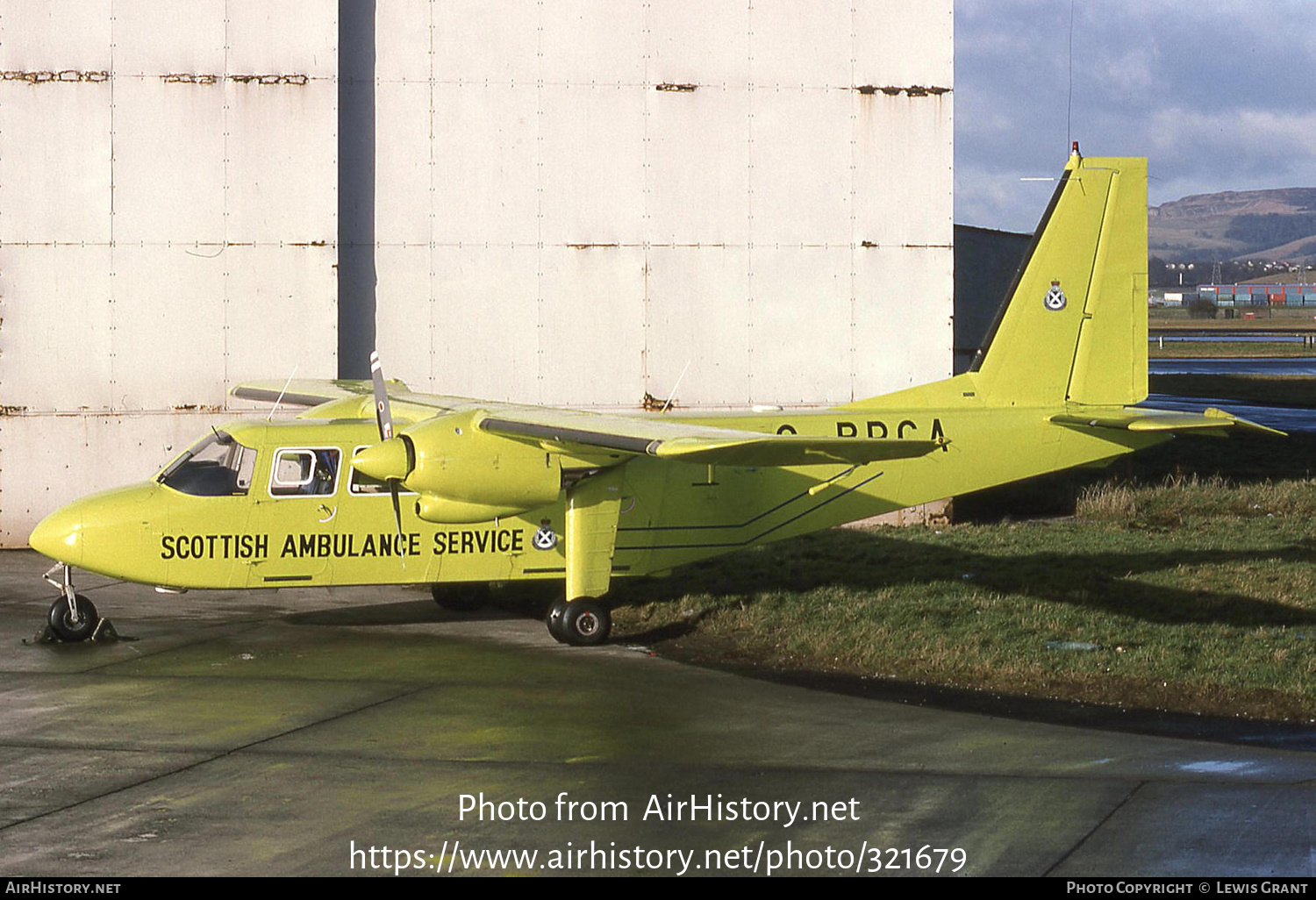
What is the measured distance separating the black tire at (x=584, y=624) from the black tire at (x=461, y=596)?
2.61 m

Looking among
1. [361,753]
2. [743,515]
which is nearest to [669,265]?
[743,515]

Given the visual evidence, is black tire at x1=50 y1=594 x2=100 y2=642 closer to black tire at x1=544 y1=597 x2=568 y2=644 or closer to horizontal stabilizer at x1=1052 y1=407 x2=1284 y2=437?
black tire at x1=544 y1=597 x2=568 y2=644

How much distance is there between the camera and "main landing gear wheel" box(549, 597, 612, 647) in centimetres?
1719

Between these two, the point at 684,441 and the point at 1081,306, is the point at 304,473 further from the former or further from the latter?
the point at 1081,306

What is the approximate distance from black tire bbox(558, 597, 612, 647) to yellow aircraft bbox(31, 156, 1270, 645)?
32 mm

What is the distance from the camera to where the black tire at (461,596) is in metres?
19.4

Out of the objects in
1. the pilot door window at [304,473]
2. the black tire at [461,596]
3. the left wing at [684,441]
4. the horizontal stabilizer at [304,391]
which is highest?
the horizontal stabilizer at [304,391]

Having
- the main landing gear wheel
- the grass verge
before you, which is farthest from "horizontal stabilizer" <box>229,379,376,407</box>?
the grass verge

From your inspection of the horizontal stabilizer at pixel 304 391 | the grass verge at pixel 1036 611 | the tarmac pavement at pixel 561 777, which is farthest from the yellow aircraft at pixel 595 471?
the grass verge at pixel 1036 611

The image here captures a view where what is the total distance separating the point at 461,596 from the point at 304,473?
321 cm

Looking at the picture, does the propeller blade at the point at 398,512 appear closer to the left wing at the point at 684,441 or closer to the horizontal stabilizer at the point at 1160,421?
the left wing at the point at 684,441

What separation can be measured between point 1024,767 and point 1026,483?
739 inches

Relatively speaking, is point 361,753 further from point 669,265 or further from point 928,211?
point 928,211

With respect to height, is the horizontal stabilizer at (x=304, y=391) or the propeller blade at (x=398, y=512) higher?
the horizontal stabilizer at (x=304, y=391)
